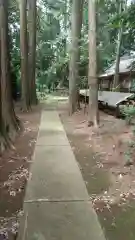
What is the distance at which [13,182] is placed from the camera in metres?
5.56

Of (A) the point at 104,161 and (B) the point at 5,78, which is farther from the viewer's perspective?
(B) the point at 5,78

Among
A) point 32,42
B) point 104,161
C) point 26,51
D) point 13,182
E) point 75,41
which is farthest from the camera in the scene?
point 32,42

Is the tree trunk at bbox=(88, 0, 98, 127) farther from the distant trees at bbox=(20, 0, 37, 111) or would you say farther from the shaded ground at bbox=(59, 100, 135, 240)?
the distant trees at bbox=(20, 0, 37, 111)

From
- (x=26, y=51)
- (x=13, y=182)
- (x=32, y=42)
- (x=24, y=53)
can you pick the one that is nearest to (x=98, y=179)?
(x=13, y=182)

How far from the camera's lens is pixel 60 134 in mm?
10617

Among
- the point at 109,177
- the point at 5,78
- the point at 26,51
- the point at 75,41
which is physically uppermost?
the point at 75,41

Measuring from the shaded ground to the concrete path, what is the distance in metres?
0.19

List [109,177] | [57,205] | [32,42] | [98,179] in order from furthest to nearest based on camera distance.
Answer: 1. [32,42]
2. [109,177]
3. [98,179]
4. [57,205]

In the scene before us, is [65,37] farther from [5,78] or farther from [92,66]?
[5,78]

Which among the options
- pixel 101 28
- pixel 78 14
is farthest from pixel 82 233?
pixel 101 28

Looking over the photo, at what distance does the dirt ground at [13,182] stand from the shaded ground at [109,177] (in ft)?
4.03

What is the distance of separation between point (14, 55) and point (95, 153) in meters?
17.9

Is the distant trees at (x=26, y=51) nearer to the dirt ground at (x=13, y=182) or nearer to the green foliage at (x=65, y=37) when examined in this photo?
the green foliage at (x=65, y=37)

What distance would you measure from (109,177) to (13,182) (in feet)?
6.47
